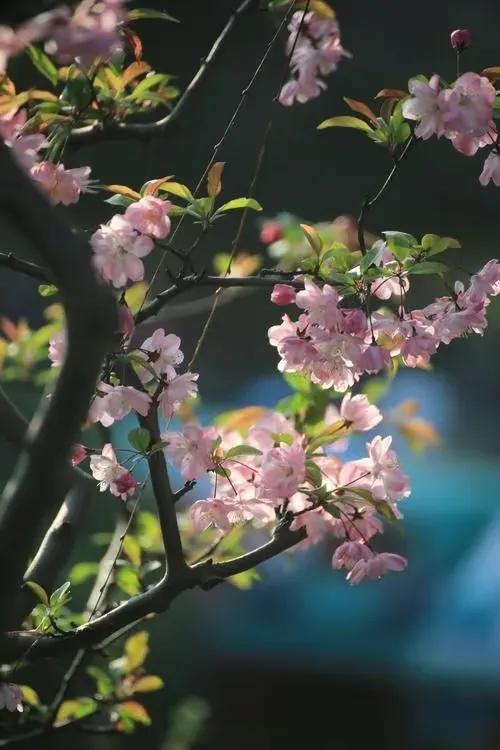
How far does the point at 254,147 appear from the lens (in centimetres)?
245

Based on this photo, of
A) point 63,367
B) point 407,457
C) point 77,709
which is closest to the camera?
point 63,367

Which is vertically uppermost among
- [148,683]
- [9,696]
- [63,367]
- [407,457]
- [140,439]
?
[63,367]

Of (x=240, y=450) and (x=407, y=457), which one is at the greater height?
(x=240, y=450)

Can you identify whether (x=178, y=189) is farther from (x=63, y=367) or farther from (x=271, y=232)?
(x=271, y=232)

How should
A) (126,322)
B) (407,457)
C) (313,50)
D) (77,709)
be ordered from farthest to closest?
(407,457), (77,709), (313,50), (126,322)

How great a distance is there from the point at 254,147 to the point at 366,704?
1352 mm

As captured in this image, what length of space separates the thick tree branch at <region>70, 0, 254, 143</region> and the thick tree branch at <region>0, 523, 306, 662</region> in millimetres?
437

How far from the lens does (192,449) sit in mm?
899

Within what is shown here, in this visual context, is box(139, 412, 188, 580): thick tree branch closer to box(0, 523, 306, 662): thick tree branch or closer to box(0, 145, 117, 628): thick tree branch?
box(0, 523, 306, 662): thick tree branch

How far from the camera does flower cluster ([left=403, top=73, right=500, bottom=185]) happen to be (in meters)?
0.81

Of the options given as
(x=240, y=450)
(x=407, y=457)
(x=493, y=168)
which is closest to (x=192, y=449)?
(x=240, y=450)

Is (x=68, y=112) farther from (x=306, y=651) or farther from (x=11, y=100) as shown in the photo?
(x=306, y=651)

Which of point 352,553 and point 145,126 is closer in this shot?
point 352,553

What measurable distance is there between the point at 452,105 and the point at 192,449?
0.37 meters
